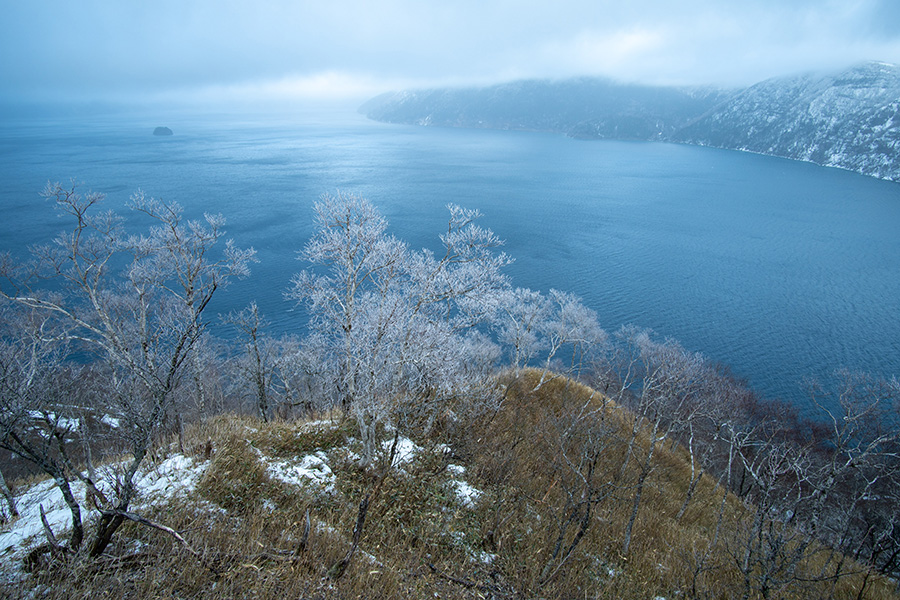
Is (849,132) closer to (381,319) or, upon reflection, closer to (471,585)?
(381,319)

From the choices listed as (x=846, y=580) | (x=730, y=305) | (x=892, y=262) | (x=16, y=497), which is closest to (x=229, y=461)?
(x=16, y=497)

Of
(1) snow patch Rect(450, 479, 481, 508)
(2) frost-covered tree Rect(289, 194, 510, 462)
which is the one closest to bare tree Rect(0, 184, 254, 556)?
(2) frost-covered tree Rect(289, 194, 510, 462)

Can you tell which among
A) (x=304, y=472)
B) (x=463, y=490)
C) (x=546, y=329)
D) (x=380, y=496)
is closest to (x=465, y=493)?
(x=463, y=490)

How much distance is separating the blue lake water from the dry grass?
34462mm

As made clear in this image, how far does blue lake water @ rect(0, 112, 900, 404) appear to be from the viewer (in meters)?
47.1

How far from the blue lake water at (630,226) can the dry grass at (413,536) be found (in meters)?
34.5

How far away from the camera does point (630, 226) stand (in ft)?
265

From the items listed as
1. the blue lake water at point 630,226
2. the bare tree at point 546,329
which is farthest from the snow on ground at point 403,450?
the blue lake water at point 630,226

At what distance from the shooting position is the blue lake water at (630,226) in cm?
4712

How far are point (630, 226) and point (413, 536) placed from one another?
8167 centimetres

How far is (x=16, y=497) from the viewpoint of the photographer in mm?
8312

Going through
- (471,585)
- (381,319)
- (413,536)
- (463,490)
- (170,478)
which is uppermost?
(381,319)

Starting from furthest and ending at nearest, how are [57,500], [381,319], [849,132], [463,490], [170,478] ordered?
[849,132], [381,319], [463,490], [170,478], [57,500]

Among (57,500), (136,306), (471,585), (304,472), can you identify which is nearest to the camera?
(471,585)
